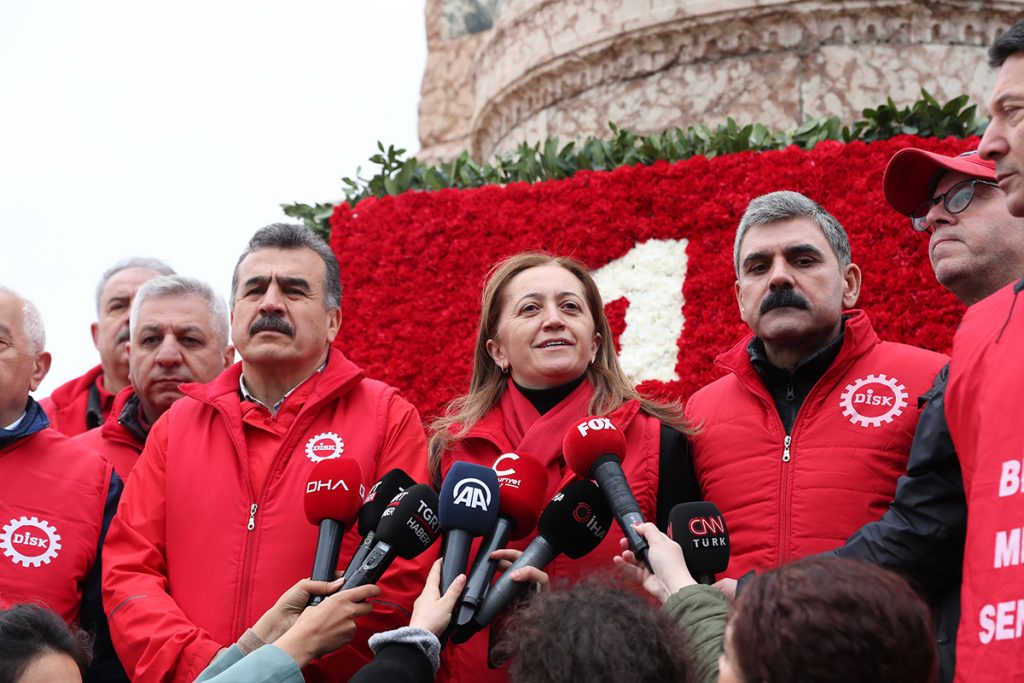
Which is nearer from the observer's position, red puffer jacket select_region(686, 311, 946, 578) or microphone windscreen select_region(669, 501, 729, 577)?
microphone windscreen select_region(669, 501, 729, 577)

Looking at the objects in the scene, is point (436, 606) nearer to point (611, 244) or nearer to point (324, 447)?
point (324, 447)

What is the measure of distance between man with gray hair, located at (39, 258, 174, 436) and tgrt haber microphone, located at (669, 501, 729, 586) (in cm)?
354

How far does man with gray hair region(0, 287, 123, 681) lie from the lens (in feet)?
12.3

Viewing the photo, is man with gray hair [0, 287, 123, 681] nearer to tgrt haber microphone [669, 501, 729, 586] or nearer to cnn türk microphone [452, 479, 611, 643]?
cnn türk microphone [452, 479, 611, 643]

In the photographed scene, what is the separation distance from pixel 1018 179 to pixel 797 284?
1060mm

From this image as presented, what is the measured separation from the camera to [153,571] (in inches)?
145

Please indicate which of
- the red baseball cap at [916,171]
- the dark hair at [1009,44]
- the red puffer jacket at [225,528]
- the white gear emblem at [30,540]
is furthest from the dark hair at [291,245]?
the dark hair at [1009,44]

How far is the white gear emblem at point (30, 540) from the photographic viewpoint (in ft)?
12.3

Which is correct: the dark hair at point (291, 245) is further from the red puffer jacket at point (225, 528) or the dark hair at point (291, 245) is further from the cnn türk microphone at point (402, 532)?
the cnn türk microphone at point (402, 532)

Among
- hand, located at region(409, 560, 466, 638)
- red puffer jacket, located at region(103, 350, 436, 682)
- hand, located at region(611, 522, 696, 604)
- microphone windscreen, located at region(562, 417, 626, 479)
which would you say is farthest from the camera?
red puffer jacket, located at region(103, 350, 436, 682)

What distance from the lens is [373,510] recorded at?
3.22 m

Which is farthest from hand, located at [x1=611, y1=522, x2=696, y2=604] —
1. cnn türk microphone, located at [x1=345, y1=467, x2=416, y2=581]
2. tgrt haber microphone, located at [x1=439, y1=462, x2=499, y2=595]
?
cnn türk microphone, located at [x1=345, y1=467, x2=416, y2=581]

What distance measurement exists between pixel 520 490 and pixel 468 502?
19cm

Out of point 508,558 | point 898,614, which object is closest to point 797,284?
point 508,558
